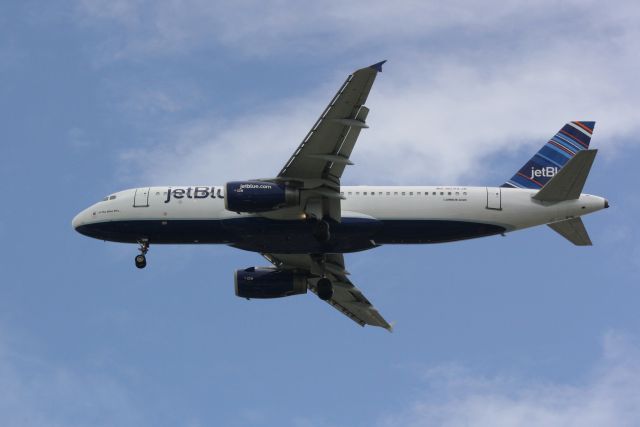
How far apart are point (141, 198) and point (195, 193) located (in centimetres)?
305

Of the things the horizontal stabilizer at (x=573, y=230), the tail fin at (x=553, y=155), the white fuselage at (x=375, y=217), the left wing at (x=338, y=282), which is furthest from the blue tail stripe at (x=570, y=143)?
the left wing at (x=338, y=282)

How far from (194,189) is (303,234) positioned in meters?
6.55

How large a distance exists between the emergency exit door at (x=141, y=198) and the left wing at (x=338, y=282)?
7815 mm

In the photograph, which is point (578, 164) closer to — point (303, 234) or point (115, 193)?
point (303, 234)

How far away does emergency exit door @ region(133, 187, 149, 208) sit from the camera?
235 ft

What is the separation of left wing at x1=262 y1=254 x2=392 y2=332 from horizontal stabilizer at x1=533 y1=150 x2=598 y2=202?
489 inches

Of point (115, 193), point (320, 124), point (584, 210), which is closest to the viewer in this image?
point (320, 124)

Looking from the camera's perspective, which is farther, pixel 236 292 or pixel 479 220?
pixel 236 292

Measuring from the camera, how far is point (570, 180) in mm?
67625

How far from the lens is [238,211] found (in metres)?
66.8

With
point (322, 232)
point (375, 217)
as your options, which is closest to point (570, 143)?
point (375, 217)

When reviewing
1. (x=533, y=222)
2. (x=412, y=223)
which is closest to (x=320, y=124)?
(x=412, y=223)

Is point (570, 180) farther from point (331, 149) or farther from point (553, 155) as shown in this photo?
point (331, 149)

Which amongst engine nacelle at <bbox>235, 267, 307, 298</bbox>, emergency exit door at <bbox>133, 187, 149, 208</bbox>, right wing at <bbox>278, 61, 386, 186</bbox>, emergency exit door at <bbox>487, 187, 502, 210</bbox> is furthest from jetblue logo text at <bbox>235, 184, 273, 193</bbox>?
emergency exit door at <bbox>487, 187, 502, 210</bbox>
